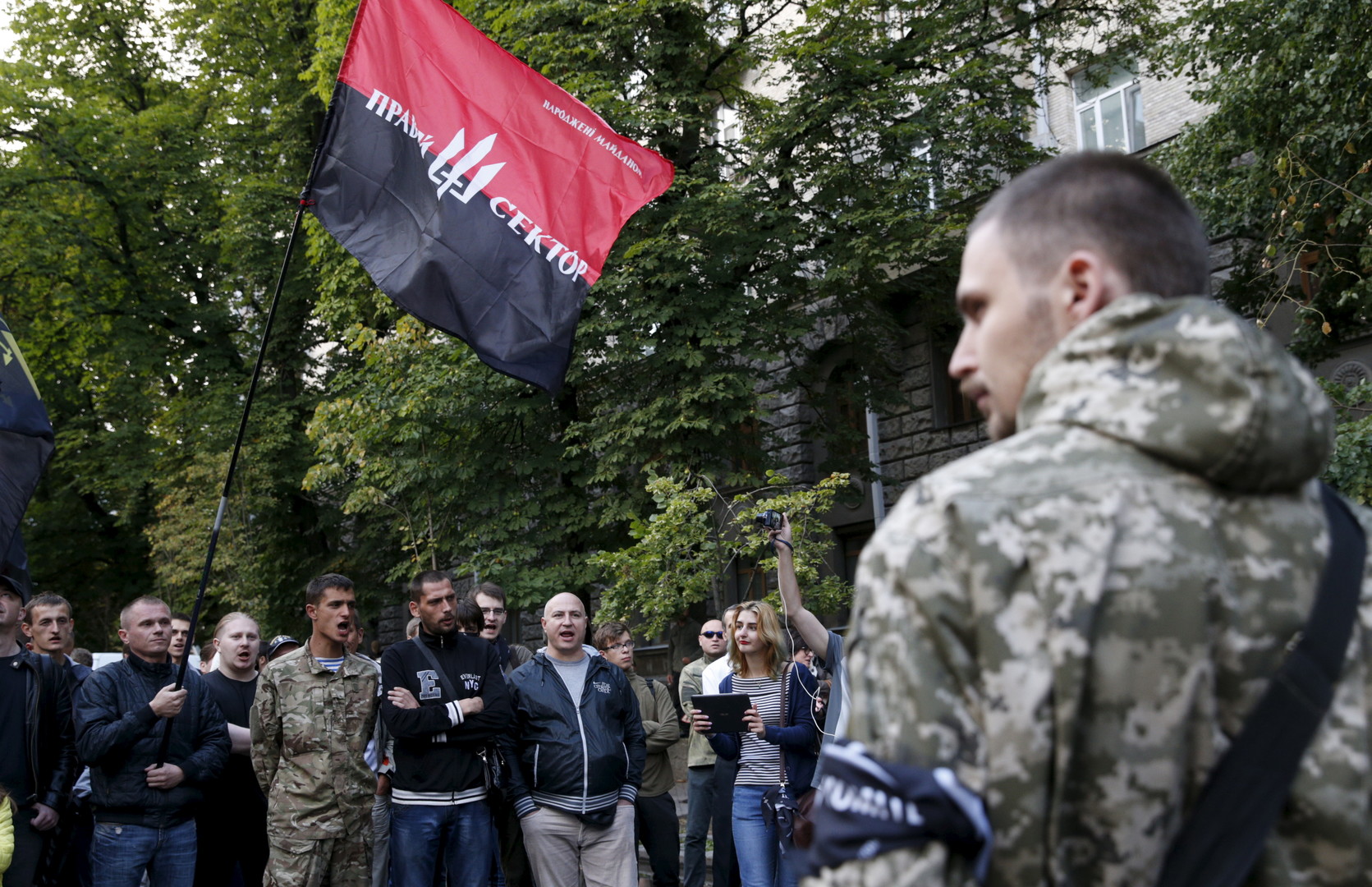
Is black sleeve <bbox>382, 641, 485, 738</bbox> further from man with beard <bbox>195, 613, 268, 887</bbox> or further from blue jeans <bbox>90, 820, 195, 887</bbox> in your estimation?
blue jeans <bbox>90, 820, 195, 887</bbox>

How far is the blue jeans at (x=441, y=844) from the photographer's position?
7.50 metres

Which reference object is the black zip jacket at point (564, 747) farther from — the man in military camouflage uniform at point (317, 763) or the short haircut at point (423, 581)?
the man in military camouflage uniform at point (317, 763)

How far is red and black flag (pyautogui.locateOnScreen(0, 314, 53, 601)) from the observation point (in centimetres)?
754

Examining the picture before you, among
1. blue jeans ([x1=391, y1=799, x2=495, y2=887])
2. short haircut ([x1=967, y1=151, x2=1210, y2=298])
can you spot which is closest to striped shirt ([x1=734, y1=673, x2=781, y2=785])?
blue jeans ([x1=391, y1=799, x2=495, y2=887])

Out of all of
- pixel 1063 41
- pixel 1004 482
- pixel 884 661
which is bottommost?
pixel 884 661

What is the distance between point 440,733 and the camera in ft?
24.6

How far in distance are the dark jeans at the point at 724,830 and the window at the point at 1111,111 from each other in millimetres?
11955

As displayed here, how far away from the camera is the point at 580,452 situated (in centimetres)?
1731

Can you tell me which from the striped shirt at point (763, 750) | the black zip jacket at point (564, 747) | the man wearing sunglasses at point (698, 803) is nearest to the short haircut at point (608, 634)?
the man wearing sunglasses at point (698, 803)

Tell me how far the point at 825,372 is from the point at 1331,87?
912 cm

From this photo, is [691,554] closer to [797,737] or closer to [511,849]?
[511,849]

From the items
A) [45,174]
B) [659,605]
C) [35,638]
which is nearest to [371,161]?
[35,638]

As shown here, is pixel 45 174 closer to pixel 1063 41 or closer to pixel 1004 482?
pixel 1063 41

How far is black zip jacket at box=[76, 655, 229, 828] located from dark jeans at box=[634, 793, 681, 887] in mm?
3310
